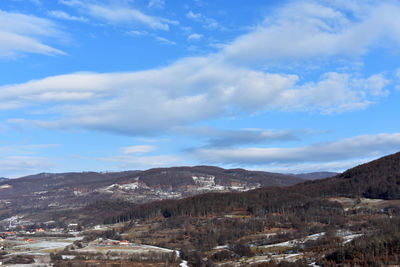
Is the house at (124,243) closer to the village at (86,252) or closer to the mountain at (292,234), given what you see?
the village at (86,252)

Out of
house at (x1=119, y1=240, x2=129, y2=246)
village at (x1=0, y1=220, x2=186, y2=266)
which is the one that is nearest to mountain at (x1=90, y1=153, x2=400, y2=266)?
house at (x1=119, y1=240, x2=129, y2=246)

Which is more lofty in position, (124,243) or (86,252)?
(124,243)

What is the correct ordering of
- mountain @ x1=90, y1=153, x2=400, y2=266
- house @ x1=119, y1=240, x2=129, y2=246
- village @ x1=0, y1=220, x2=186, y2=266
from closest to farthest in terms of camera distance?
mountain @ x1=90, y1=153, x2=400, y2=266 → village @ x1=0, y1=220, x2=186, y2=266 → house @ x1=119, y1=240, x2=129, y2=246

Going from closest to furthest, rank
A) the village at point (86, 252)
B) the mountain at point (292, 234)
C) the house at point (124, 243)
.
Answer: the mountain at point (292, 234), the village at point (86, 252), the house at point (124, 243)

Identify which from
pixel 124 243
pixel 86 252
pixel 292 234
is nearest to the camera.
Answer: pixel 86 252

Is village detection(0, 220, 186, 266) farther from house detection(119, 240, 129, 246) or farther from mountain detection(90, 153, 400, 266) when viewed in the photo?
mountain detection(90, 153, 400, 266)

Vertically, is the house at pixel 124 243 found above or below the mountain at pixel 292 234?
below

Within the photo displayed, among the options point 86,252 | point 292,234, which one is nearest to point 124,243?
point 86,252

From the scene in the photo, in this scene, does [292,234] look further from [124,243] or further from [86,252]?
[86,252]

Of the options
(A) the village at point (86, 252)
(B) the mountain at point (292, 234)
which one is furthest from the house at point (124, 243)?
(B) the mountain at point (292, 234)

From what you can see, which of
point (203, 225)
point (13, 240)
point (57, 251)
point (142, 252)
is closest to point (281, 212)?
point (203, 225)

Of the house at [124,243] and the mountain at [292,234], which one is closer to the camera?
the mountain at [292,234]
